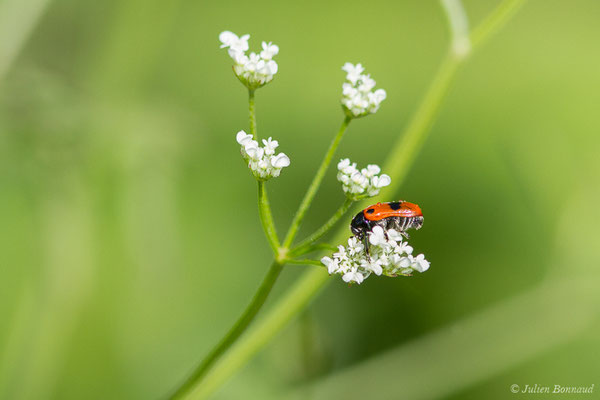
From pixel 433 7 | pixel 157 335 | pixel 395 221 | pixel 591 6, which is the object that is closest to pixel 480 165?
pixel 433 7

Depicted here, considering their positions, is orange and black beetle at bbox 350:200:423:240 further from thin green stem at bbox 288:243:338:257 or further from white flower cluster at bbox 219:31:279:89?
white flower cluster at bbox 219:31:279:89

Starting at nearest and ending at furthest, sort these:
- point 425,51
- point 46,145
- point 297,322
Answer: point 46,145, point 297,322, point 425,51

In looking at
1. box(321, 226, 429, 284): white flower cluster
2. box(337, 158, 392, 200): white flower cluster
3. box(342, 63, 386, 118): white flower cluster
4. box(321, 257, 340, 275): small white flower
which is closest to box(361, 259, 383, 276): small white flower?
box(321, 226, 429, 284): white flower cluster

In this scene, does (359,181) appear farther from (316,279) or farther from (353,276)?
(316,279)

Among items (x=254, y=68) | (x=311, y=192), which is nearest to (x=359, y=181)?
(x=311, y=192)

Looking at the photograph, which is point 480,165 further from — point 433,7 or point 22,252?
point 22,252
